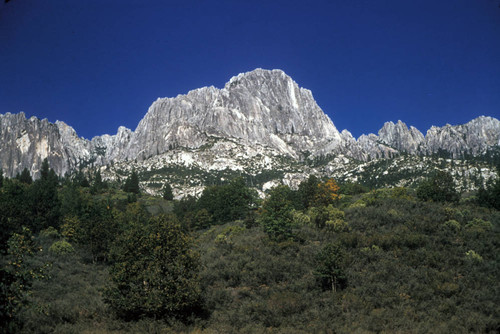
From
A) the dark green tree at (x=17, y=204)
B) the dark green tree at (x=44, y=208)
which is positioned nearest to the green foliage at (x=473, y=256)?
the dark green tree at (x=17, y=204)

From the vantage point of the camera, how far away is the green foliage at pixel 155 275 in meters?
16.2

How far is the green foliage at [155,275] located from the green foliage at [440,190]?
43568 millimetres

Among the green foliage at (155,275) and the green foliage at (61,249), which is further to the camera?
the green foliage at (61,249)

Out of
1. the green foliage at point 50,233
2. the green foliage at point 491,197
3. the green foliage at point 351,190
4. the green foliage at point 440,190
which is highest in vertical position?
the green foliage at point 351,190

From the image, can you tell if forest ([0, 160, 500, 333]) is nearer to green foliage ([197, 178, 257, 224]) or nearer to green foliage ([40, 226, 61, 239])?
green foliage ([40, 226, 61, 239])

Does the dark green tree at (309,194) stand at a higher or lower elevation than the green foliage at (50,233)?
higher

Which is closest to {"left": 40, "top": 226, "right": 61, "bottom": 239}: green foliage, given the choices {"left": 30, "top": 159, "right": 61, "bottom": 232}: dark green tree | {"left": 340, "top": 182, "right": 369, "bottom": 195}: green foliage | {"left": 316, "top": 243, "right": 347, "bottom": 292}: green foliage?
{"left": 30, "top": 159, "right": 61, "bottom": 232}: dark green tree

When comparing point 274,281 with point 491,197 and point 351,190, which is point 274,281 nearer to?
point 491,197

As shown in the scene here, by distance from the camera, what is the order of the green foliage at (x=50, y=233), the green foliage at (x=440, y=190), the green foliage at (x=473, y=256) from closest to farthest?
the green foliage at (x=473, y=256)
the green foliage at (x=440, y=190)
the green foliage at (x=50, y=233)

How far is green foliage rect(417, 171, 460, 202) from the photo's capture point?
151 feet

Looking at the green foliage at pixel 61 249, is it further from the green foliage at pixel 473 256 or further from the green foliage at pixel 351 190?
the green foliage at pixel 351 190

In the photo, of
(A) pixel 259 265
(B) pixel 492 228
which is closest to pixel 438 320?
(A) pixel 259 265

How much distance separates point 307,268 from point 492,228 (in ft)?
65.0

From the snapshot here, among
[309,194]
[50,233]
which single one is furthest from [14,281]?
[309,194]
